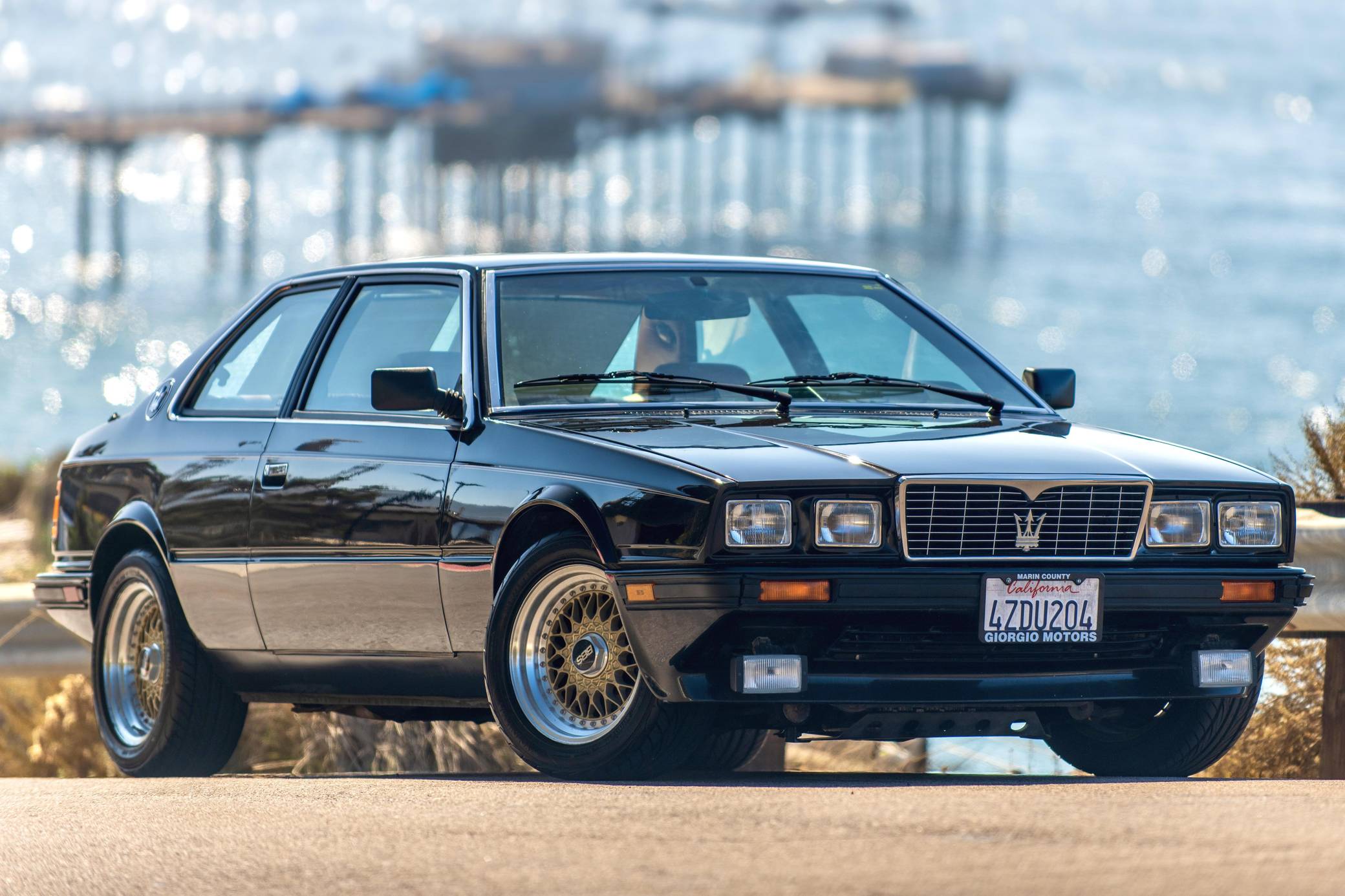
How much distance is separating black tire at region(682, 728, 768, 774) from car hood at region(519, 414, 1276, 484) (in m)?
0.80

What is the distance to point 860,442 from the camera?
6.05 m

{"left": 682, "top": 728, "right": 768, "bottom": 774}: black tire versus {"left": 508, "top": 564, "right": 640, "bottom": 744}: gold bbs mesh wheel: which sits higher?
{"left": 508, "top": 564, "right": 640, "bottom": 744}: gold bbs mesh wheel

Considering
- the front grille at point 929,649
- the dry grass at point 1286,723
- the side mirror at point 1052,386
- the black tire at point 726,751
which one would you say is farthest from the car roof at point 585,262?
the dry grass at point 1286,723

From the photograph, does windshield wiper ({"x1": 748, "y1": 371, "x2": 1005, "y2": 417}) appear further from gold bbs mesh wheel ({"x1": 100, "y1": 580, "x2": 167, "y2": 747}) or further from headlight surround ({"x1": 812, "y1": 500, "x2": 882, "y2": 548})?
gold bbs mesh wheel ({"x1": 100, "y1": 580, "x2": 167, "y2": 747})

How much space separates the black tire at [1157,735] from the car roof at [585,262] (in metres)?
1.60

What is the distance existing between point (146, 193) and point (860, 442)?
179451 millimetres

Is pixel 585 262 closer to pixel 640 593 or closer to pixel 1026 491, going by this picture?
→ pixel 640 593

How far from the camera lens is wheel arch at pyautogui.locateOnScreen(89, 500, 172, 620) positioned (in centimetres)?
762

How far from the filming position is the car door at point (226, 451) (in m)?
7.26

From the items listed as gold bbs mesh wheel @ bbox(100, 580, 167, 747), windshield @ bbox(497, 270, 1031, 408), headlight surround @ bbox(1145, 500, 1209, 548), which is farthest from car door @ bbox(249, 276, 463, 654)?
headlight surround @ bbox(1145, 500, 1209, 548)

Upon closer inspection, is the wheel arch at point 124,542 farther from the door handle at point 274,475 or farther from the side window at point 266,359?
the door handle at point 274,475

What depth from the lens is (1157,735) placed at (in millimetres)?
6527

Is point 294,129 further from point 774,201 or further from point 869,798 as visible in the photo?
point 869,798

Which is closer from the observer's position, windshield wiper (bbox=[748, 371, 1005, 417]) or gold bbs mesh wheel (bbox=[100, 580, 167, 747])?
windshield wiper (bbox=[748, 371, 1005, 417])
